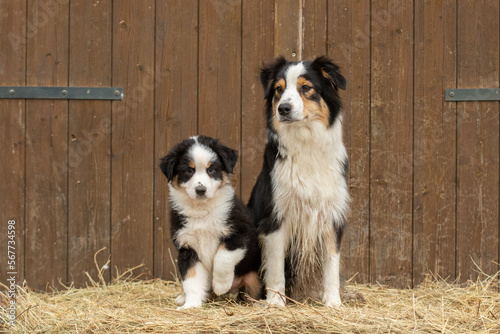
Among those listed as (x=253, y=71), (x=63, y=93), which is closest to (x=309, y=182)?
(x=253, y=71)

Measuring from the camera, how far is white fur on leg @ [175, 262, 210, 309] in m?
3.78

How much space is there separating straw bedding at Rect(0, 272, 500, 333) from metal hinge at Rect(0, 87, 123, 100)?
161 centimetres

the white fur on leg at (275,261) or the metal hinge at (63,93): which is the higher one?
the metal hinge at (63,93)

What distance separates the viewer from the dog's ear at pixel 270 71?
401cm

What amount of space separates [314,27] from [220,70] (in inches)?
34.1

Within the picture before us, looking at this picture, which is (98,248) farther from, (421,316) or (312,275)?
(421,316)

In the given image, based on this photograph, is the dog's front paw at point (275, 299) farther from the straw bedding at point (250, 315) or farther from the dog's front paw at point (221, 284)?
the dog's front paw at point (221, 284)

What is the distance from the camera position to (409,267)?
202 inches

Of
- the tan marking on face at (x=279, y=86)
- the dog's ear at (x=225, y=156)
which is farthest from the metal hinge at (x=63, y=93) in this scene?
the tan marking on face at (x=279, y=86)

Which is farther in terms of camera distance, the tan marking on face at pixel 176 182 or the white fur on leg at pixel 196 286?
the tan marking on face at pixel 176 182

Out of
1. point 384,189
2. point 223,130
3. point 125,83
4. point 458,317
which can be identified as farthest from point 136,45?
point 458,317

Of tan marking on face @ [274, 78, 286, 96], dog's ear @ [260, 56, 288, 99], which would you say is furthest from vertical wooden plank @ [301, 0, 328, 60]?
tan marking on face @ [274, 78, 286, 96]

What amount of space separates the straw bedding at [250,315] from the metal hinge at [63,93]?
161 cm

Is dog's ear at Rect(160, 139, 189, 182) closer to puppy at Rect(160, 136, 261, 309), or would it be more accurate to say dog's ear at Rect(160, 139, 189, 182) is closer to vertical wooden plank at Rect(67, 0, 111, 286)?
puppy at Rect(160, 136, 261, 309)
